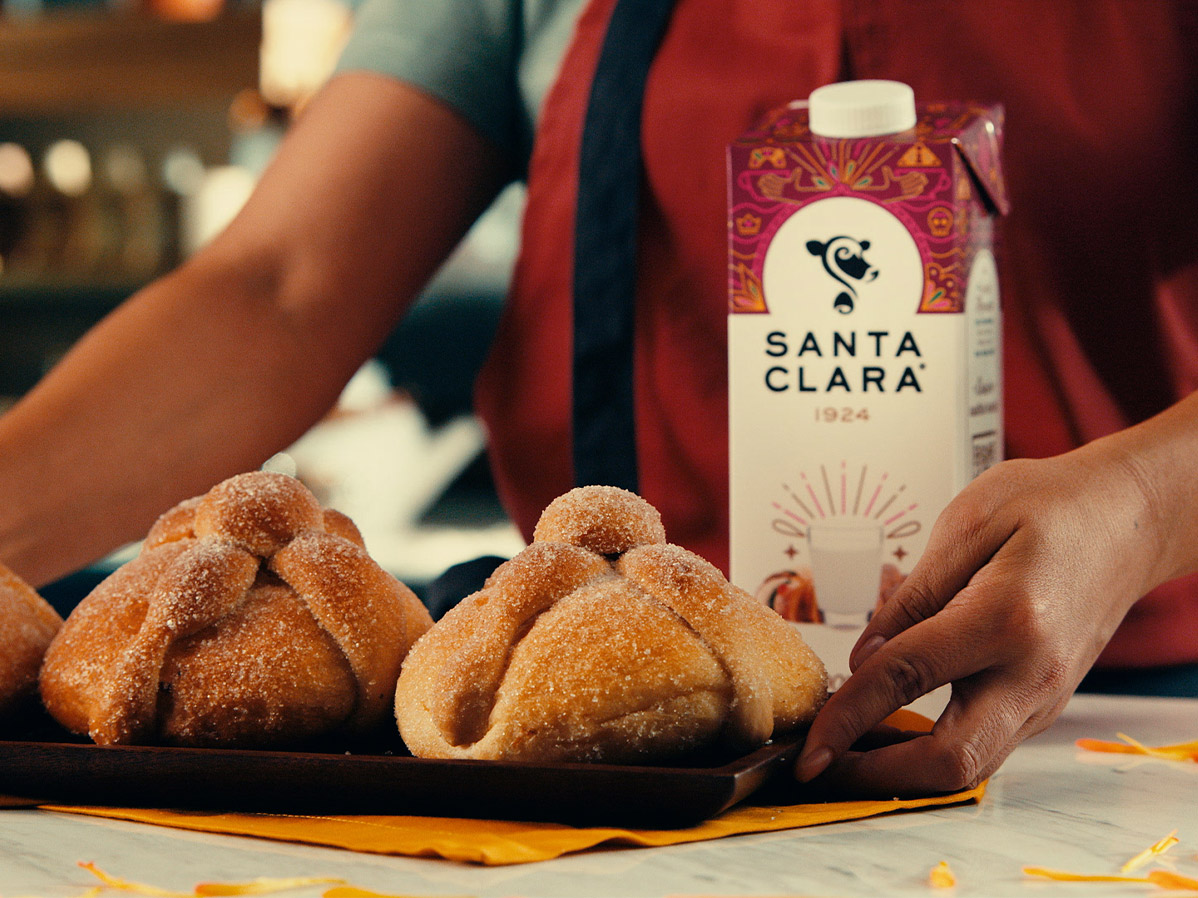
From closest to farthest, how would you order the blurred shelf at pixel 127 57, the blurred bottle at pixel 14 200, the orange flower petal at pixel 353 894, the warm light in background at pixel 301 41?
1. the orange flower petal at pixel 353 894
2. the warm light in background at pixel 301 41
3. the blurred shelf at pixel 127 57
4. the blurred bottle at pixel 14 200

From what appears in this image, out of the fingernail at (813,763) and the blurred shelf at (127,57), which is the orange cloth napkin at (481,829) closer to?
the fingernail at (813,763)

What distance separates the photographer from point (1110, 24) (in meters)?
1.01

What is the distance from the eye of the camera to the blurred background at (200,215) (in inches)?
88.7

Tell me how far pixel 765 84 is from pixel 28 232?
2180 millimetres

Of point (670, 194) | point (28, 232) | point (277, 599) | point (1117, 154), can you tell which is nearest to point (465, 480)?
point (28, 232)

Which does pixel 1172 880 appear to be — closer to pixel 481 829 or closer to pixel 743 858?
pixel 743 858

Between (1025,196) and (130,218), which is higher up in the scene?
(1025,196)

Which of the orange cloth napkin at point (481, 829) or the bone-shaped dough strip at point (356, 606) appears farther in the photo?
the bone-shaped dough strip at point (356, 606)

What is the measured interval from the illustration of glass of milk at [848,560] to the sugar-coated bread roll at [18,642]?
42 cm

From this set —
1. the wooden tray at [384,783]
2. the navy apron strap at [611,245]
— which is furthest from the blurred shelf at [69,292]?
the wooden tray at [384,783]

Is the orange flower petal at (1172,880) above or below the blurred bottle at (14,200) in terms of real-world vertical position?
below

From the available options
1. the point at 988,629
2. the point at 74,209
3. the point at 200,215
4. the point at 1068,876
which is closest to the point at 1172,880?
the point at 1068,876

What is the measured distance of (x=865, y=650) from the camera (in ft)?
2.00

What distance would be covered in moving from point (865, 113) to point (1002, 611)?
309 mm
